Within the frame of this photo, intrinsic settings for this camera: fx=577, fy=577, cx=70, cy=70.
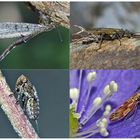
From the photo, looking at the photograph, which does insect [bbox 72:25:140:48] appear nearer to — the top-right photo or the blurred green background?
the top-right photo

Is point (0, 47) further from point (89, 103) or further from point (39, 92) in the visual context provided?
point (89, 103)

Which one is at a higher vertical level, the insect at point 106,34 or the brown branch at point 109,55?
the insect at point 106,34

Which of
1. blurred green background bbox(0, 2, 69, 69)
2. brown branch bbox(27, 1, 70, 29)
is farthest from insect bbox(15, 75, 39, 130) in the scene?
brown branch bbox(27, 1, 70, 29)

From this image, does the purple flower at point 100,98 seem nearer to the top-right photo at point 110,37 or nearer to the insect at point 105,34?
the top-right photo at point 110,37

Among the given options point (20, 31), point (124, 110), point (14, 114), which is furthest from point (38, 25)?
point (124, 110)

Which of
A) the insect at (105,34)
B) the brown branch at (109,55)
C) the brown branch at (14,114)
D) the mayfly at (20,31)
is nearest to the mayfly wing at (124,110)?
the brown branch at (109,55)

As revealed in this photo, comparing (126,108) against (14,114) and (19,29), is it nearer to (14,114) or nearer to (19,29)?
(14,114)

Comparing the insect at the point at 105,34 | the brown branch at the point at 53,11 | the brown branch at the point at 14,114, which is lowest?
the brown branch at the point at 14,114
